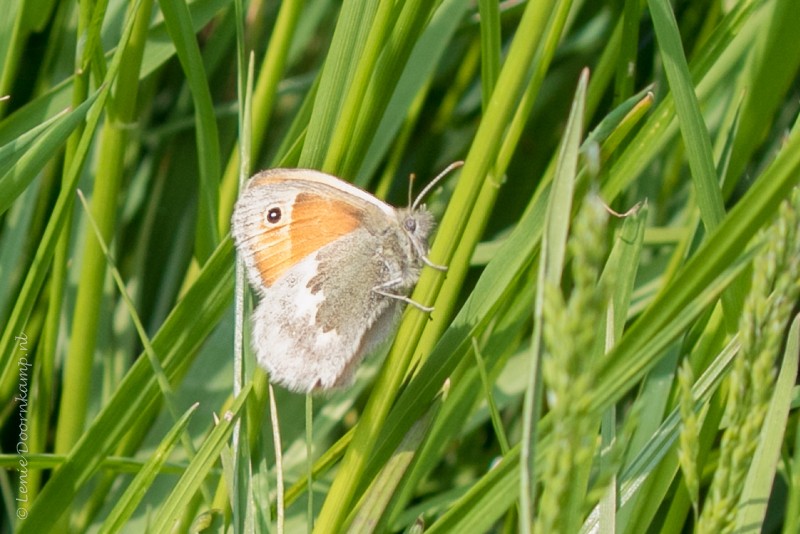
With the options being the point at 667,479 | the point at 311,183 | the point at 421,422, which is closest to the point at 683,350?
the point at 667,479

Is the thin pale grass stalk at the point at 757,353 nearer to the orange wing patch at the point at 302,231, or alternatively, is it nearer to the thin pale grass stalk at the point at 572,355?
the thin pale grass stalk at the point at 572,355

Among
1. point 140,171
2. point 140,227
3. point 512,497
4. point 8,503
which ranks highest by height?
point 140,171

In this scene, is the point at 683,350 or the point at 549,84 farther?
the point at 549,84

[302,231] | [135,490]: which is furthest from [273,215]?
[135,490]

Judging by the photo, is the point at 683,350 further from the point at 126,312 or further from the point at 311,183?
the point at 126,312

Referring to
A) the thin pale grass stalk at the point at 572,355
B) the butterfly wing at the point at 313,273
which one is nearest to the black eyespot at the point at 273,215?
the butterfly wing at the point at 313,273

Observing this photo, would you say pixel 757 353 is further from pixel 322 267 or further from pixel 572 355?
pixel 322 267

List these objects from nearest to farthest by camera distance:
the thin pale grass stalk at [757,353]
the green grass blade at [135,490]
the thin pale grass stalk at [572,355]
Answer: the thin pale grass stalk at [572,355]
the thin pale grass stalk at [757,353]
the green grass blade at [135,490]

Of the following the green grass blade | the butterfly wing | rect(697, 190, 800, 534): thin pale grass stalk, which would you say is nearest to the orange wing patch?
the butterfly wing

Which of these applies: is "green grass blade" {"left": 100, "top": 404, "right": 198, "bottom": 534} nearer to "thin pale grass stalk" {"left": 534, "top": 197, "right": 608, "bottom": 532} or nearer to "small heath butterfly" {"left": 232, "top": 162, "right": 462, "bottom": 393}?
"small heath butterfly" {"left": 232, "top": 162, "right": 462, "bottom": 393}
